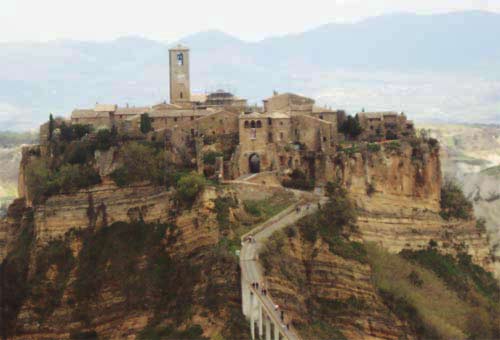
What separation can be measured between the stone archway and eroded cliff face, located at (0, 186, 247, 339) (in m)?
5.36

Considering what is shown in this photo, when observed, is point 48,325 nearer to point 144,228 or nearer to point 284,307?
point 144,228

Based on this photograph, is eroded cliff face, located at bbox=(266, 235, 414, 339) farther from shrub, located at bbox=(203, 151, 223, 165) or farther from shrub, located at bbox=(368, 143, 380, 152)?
shrub, located at bbox=(368, 143, 380, 152)

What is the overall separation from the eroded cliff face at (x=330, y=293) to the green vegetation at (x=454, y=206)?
11.7m

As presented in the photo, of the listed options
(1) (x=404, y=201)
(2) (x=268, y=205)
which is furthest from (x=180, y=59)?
(1) (x=404, y=201)

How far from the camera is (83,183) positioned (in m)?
57.1

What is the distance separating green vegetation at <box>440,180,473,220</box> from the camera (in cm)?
6247

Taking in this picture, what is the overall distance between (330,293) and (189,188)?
8.73 m

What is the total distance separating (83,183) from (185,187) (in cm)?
664

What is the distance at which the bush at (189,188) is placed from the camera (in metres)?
53.2

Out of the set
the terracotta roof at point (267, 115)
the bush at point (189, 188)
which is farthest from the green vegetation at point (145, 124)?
the bush at point (189, 188)

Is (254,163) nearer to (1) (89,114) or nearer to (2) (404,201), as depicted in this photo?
(2) (404,201)

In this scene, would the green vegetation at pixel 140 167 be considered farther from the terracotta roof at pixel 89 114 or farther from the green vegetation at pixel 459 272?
the green vegetation at pixel 459 272

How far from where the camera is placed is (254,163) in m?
58.9

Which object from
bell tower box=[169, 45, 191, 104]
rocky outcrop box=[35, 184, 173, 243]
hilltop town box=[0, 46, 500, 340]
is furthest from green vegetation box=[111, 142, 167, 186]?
bell tower box=[169, 45, 191, 104]
